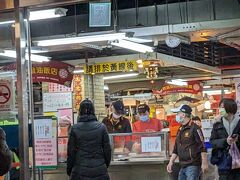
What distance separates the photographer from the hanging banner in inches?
460

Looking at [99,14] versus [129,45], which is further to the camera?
[129,45]

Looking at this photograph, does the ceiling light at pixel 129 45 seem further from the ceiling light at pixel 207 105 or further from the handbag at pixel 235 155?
the ceiling light at pixel 207 105

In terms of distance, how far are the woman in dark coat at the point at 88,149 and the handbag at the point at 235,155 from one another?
1.61 metres

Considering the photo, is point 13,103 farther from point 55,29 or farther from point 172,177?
point 55,29

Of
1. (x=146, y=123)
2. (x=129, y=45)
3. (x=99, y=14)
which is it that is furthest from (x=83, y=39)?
(x=99, y=14)

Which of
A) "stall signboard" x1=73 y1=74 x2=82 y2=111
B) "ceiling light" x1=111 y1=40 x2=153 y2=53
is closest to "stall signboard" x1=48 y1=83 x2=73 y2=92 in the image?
"stall signboard" x1=73 y1=74 x2=82 y2=111

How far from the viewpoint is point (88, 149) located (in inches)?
231

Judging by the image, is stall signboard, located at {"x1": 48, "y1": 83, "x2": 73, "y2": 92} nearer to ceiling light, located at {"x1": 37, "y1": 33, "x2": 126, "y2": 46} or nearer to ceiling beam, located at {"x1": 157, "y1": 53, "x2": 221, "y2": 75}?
ceiling beam, located at {"x1": 157, "y1": 53, "x2": 221, "y2": 75}

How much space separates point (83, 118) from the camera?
598 centimetres

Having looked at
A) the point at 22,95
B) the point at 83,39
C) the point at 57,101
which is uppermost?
the point at 83,39

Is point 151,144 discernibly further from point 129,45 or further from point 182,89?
point 182,89

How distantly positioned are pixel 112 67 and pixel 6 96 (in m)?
7.64

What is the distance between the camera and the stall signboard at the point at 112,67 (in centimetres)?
1285

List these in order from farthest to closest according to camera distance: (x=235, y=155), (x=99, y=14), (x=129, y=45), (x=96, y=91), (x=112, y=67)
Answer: (x=96, y=91)
(x=112, y=67)
(x=129, y=45)
(x=235, y=155)
(x=99, y=14)
